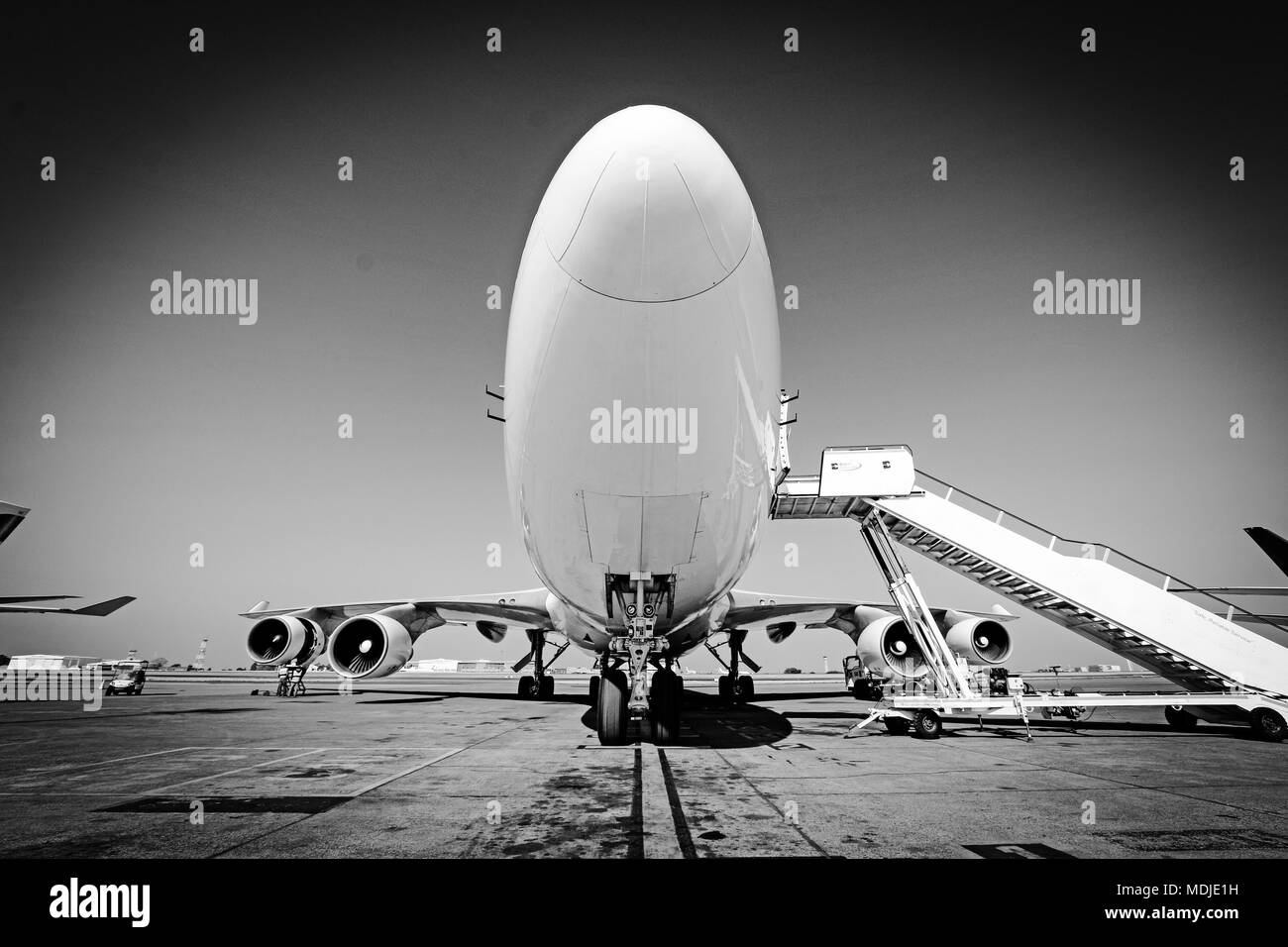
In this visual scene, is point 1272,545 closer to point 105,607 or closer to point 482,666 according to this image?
point 105,607

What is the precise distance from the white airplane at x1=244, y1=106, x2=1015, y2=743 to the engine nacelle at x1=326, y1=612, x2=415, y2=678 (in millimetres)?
8652

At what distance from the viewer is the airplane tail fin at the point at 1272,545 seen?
11.8m

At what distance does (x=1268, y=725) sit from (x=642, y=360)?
42.7 ft

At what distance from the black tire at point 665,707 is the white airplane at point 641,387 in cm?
3

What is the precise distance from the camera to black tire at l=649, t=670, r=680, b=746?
30.7 feet

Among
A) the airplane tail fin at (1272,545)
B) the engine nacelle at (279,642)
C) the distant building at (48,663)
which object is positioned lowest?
the distant building at (48,663)

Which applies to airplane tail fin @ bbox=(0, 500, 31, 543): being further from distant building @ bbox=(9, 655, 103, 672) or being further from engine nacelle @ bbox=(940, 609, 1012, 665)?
distant building @ bbox=(9, 655, 103, 672)

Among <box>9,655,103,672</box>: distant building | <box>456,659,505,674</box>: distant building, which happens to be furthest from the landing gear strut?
<box>456,659,505,674</box>: distant building

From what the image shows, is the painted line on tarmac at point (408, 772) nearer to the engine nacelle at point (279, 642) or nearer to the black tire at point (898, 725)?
the black tire at point (898, 725)

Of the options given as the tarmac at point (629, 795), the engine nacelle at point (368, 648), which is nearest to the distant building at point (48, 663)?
the engine nacelle at point (368, 648)

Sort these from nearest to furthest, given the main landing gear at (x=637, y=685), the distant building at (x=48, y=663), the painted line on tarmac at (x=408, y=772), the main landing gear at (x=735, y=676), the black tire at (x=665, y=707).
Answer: the painted line on tarmac at (x=408, y=772) → the main landing gear at (x=637, y=685) → the black tire at (x=665, y=707) → the main landing gear at (x=735, y=676) → the distant building at (x=48, y=663)

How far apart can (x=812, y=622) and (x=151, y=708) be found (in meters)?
17.4
